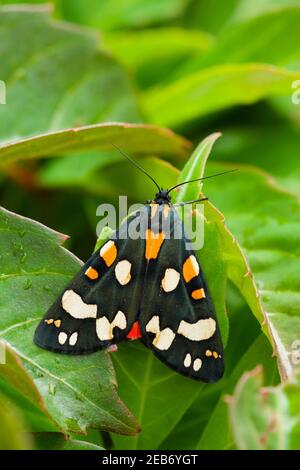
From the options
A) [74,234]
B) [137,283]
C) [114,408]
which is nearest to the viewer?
[114,408]

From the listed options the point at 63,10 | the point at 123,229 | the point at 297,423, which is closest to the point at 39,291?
the point at 123,229

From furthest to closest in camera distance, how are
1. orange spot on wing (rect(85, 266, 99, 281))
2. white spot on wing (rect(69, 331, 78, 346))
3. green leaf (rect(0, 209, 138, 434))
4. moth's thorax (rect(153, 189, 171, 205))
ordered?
moth's thorax (rect(153, 189, 171, 205))
orange spot on wing (rect(85, 266, 99, 281))
white spot on wing (rect(69, 331, 78, 346))
green leaf (rect(0, 209, 138, 434))

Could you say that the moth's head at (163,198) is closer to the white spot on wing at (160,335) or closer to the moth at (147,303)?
the moth at (147,303)

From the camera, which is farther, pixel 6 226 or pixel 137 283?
pixel 137 283

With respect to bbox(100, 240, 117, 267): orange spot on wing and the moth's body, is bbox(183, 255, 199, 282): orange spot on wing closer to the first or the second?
the moth's body

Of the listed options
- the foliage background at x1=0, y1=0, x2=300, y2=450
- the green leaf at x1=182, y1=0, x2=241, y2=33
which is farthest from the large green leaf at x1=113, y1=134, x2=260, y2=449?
the green leaf at x1=182, y1=0, x2=241, y2=33

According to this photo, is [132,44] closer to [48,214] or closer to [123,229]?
[48,214]

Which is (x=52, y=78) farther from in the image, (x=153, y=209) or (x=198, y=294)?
(x=198, y=294)

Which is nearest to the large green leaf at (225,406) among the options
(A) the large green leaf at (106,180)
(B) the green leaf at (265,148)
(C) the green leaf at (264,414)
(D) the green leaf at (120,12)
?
(C) the green leaf at (264,414)
